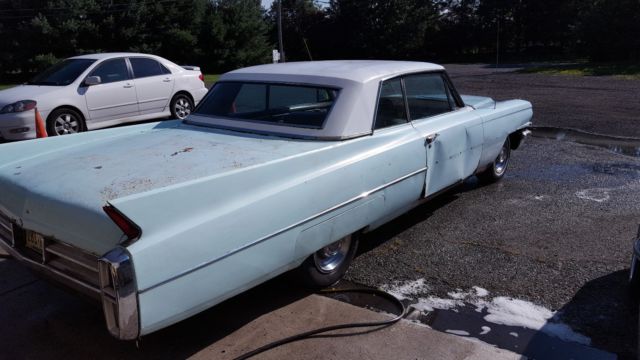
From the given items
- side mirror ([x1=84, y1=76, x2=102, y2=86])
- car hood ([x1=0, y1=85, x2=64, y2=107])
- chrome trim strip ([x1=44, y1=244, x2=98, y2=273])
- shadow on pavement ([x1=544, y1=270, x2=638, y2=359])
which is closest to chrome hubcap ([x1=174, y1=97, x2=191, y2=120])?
side mirror ([x1=84, y1=76, x2=102, y2=86])

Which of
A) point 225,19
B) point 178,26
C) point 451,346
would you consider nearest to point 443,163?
point 451,346

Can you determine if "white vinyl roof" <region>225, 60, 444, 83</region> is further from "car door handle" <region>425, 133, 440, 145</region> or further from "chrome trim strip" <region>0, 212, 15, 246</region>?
"chrome trim strip" <region>0, 212, 15, 246</region>

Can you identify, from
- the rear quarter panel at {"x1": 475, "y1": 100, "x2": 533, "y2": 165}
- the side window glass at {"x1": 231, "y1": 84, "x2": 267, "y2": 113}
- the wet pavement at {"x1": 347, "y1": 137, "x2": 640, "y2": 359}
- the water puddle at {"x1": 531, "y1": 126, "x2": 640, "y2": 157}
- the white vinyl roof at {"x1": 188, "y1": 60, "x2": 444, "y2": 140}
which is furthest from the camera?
the water puddle at {"x1": 531, "y1": 126, "x2": 640, "y2": 157}

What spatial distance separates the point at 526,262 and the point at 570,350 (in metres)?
1.15

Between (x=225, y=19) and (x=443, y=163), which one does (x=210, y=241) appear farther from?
(x=225, y=19)

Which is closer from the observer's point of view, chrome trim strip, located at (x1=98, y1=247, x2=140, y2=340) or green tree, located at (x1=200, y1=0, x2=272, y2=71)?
chrome trim strip, located at (x1=98, y1=247, x2=140, y2=340)

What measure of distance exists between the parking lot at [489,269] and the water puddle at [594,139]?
126 centimetres

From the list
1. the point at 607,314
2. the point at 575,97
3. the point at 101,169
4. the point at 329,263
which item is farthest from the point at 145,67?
the point at 575,97

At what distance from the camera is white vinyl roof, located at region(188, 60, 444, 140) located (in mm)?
3729

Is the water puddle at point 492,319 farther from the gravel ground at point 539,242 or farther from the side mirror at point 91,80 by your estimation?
the side mirror at point 91,80

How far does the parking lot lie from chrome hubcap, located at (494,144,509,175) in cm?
16

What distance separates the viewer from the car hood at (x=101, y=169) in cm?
262

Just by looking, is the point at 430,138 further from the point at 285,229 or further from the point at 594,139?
the point at 594,139

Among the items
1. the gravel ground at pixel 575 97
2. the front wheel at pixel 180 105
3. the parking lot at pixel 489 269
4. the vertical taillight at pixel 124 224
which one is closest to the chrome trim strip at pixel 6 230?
the parking lot at pixel 489 269
